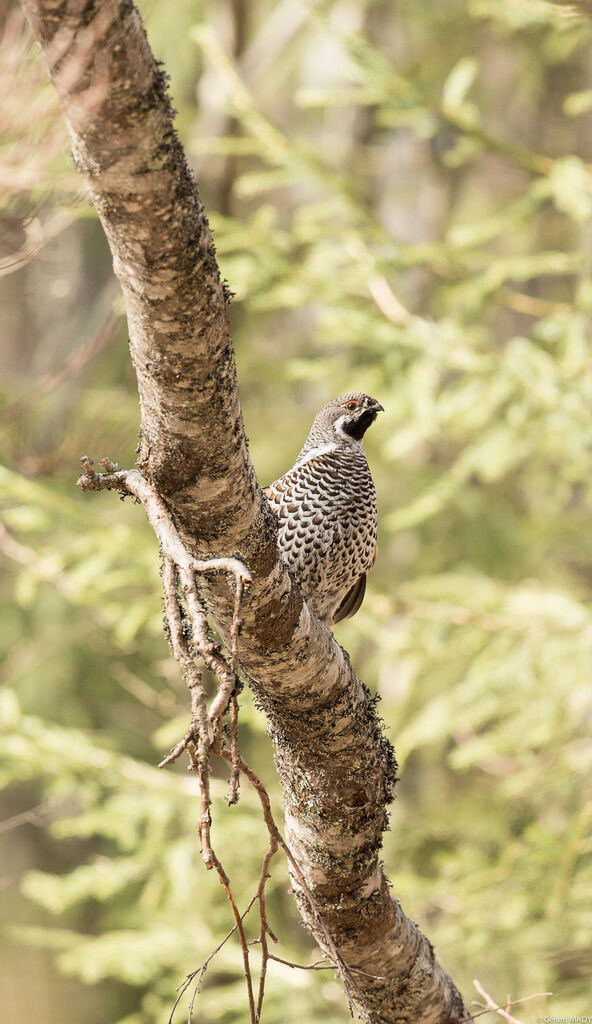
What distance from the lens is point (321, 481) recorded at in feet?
10.3

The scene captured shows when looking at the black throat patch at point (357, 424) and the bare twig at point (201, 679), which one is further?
the black throat patch at point (357, 424)

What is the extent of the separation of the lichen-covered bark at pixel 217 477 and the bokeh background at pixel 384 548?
21.6 inches

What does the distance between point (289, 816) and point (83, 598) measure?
10.7ft

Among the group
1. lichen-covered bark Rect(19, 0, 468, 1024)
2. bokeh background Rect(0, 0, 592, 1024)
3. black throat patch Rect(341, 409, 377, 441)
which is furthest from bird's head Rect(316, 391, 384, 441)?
lichen-covered bark Rect(19, 0, 468, 1024)

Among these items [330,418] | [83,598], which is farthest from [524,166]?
[83,598]

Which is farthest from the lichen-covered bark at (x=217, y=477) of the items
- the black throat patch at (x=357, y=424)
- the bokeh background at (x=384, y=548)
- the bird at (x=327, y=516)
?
the black throat patch at (x=357, y=424)

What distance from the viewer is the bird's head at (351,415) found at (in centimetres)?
335

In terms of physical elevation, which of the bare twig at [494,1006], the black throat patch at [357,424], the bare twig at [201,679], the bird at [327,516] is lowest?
the bare twig at [494,1006]

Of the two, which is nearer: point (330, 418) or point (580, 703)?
point (330, 418)

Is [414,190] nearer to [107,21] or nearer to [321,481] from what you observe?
[321,481]

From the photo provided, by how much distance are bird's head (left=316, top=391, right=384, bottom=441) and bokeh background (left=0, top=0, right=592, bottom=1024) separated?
0.72 m

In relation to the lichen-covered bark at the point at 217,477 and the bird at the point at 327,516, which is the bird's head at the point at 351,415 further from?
the lichen-covered bark at the point at 217,477

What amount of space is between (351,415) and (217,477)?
1612mm

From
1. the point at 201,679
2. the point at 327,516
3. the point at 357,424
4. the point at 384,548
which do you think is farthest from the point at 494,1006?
the point at 384,548
